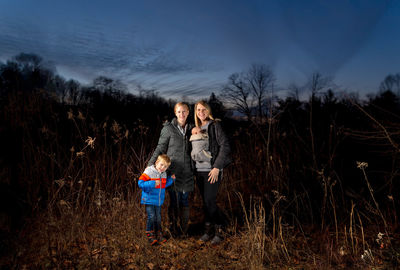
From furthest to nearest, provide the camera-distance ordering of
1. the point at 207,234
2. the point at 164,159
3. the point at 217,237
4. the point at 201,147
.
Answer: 1. the point at 207,234
2. the point at 217,237
3. the point at 201,147
4. the point at 164,159

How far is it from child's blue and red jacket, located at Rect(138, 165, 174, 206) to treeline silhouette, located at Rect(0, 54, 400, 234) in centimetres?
77

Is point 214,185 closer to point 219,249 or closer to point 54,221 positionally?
point 219,249

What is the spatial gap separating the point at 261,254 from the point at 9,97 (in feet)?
18.6

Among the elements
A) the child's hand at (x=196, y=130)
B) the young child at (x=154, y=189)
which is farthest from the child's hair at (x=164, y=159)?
the child's hand at (x=196, y=130)

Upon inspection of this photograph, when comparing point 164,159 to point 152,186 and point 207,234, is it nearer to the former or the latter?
point 152,186

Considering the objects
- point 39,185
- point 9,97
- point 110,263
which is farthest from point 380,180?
point 9,97

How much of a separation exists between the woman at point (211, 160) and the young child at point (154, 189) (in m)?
0.41

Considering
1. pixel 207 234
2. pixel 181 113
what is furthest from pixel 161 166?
pixel 207 234

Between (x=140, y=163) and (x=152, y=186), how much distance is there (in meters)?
0.90

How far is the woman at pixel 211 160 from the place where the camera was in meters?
3.20

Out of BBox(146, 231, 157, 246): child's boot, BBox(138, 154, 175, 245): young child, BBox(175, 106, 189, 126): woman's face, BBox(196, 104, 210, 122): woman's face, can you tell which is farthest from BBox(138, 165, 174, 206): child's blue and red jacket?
BBox(196, 104, 210, 122): woman's face

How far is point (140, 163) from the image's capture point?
4.02 meters

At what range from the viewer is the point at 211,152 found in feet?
10.7

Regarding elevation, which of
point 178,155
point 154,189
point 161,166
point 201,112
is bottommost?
point 154,189
